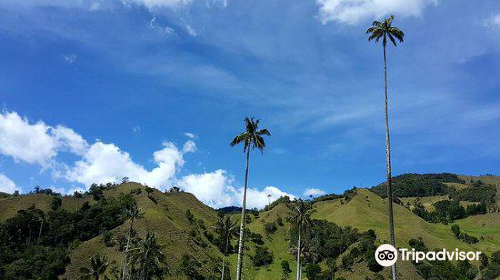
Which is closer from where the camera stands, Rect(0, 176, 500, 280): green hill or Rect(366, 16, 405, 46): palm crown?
Rect(366, 16, 405, 46): palm crown

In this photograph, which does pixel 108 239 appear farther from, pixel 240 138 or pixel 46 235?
pixel 240 138

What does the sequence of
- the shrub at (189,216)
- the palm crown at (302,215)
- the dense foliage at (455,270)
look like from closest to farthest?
the palm crown at (302,215)
the dense foliage at (455,270)
the shrub at (189,216)

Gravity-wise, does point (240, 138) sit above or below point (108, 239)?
above

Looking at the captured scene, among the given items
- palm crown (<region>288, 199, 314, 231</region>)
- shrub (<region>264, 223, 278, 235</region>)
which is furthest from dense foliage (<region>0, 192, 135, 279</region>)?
palm crown (<region>288, 199, 314, 231</region>)

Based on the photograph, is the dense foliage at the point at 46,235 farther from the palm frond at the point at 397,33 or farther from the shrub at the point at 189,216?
the palm frond at the point at 397,33

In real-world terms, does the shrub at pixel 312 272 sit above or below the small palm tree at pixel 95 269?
above

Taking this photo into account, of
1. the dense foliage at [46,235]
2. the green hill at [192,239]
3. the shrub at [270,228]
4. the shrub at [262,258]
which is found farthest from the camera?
the shrub at [270,228]

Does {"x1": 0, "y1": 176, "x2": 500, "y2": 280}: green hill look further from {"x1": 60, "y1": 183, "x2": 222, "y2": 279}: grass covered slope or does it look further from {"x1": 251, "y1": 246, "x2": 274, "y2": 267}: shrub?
{"x1": 251, "y1": 246, "x2": 274, "y2": 267}: shrub

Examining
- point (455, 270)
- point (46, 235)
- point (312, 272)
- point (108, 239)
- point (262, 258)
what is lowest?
point (312, 272)

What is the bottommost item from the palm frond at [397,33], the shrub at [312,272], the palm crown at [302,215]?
the shrub at [312,272]

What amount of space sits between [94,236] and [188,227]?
120 feet

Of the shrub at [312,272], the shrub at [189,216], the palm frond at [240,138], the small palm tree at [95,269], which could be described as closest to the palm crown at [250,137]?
the palm frond at [240,138]

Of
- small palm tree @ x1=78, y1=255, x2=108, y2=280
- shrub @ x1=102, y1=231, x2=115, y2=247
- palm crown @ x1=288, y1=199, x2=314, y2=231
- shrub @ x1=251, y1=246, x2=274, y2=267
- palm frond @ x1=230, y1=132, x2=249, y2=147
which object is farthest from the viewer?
shrub @ x1=251, y1=246, x2=274, y2=267

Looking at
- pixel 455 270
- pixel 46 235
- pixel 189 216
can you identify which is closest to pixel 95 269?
pixel 46 235
